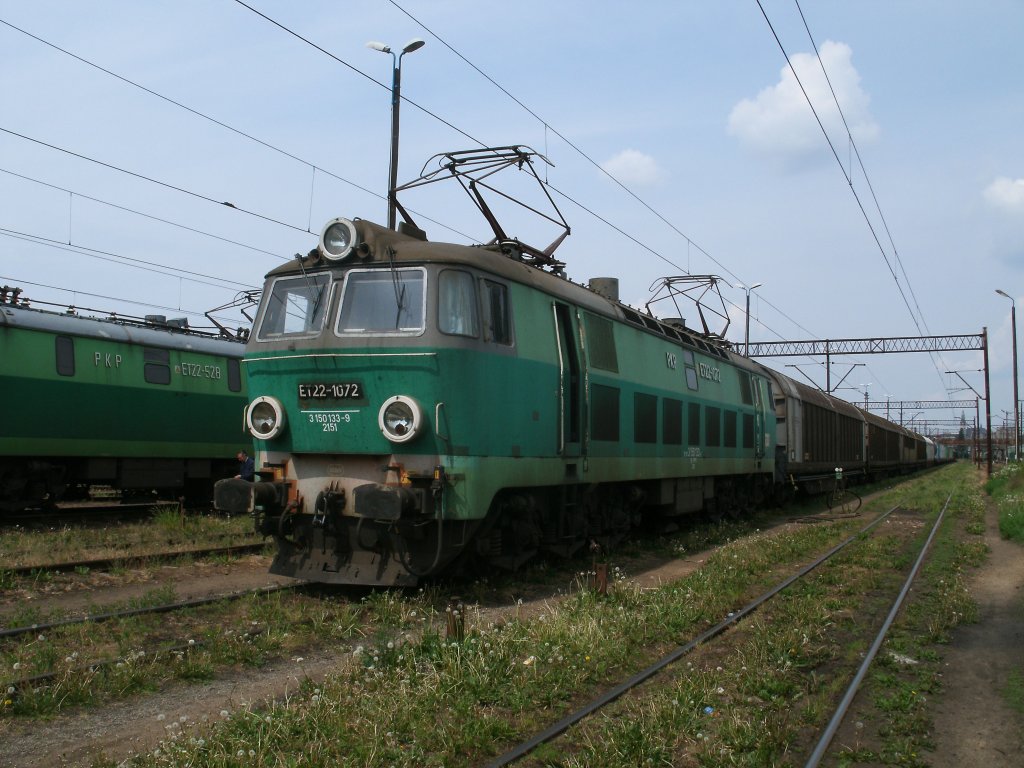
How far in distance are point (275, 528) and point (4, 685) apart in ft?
11.7

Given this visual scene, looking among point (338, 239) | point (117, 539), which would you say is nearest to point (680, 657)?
point (338, 239)

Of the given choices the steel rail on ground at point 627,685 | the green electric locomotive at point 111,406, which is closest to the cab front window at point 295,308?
the steel rail on ground at point 627,685

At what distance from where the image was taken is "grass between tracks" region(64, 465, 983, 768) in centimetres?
504

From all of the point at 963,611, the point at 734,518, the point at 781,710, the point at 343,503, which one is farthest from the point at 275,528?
the point at 734,518

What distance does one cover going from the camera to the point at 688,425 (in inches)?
587

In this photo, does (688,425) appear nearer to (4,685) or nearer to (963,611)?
(963,611)

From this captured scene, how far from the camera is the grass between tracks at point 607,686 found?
504cm

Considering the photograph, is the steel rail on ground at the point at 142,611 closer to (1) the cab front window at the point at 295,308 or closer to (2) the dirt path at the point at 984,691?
(1) the cab front window at the point at 295,308

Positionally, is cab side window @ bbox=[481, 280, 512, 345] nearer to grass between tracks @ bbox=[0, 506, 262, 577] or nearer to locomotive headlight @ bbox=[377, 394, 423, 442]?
locomotive headlight @ bbox=[377, 394, 423, 442]

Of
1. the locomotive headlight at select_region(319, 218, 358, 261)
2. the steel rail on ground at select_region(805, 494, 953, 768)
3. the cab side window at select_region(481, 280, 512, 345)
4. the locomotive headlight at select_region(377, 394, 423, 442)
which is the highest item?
the locomotive headlight at select_region(319, 218, 358, 261)

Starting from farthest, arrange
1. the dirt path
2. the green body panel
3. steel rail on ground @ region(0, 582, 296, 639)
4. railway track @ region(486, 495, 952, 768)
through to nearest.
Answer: the green body panel, steel rail on ground @ region(0, 582, 296, 639), the dirt path, railway track @ region(486, 495, 952, 768)

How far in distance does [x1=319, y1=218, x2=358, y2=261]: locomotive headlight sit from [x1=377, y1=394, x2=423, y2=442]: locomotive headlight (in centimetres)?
170

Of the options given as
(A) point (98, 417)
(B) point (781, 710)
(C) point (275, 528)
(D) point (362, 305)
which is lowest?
(B) point (781, 710)

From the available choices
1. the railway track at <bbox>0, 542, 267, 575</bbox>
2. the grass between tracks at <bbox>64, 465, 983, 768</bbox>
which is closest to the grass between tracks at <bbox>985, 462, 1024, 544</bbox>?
the grass between tracks at <bbox>64, 465, 983, 768</bbox>
